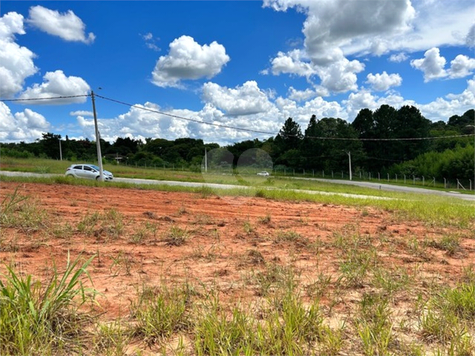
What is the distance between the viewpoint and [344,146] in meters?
54.5

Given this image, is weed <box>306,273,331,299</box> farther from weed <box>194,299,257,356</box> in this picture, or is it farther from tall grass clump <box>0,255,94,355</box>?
tall grass clump <box>0,255,94,355</box>

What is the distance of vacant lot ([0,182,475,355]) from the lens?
2.29 metres

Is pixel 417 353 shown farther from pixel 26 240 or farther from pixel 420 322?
pixel 26 240

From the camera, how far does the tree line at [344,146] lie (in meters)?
49.5

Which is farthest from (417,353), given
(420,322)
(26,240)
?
(26,240)

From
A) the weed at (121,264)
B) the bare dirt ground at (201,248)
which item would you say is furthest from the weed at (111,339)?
the weed at (121,264)

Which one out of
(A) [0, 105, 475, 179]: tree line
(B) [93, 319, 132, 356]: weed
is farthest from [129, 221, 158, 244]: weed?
(A) [0, 105, 475, 179]: tree line

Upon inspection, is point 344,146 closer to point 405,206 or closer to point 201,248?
point 405,206

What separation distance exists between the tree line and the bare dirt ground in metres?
36.7

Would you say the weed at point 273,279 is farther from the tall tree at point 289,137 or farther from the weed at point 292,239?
the tall tree at point 289,137

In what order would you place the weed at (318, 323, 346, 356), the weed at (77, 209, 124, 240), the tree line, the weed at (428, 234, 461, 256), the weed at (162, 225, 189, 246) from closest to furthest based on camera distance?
the weed at (318, 323, 346, 356)
the weed at (428, 234, 461, 256)
the weed at (162, 225, 189, 246)
the weed at (77, 209, 124, 240)
the tree line

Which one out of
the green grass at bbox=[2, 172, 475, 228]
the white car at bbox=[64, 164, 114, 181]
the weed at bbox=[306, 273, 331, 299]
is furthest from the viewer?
the white car at bbox=[64, 164, 114, 181]

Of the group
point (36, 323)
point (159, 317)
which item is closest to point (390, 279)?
point (159, 317)

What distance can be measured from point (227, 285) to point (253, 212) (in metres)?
5.61
